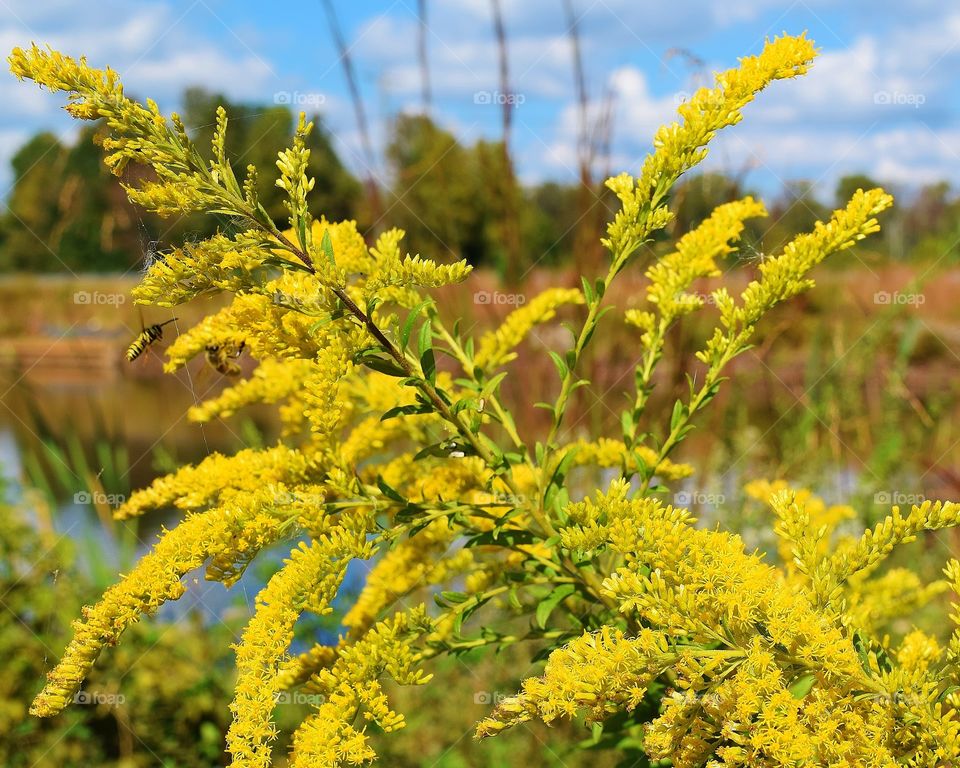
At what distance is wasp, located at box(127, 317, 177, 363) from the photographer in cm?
165

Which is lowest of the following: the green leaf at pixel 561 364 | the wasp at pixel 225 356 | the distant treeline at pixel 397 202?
the wasp at pixel 225 356

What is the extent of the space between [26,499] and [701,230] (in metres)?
4.44

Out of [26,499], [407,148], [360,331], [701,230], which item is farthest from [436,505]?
[407,148]

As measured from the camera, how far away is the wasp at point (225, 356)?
5.78ft

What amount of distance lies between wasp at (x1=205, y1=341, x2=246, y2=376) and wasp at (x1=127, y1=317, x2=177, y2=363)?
0.10 metres

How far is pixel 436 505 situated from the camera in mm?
1439

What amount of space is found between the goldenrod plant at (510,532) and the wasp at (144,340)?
7 cm

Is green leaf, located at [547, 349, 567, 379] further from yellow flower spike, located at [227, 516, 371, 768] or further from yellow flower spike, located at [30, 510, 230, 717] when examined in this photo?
yellow flower spike, located at [30, 510, 230, 717]

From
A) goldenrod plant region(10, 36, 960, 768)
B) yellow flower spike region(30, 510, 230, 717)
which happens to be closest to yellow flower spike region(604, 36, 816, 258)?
goldenrod plant region(10, 36, 960, 768)

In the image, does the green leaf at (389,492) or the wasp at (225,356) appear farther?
the wasp at (225,356)

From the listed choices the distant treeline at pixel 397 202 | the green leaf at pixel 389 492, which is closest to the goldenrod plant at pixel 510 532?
the green leaf at pixel 389 492

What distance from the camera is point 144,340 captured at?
1.71 meters

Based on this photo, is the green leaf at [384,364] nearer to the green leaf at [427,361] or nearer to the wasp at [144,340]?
the green leaf at [427,361]

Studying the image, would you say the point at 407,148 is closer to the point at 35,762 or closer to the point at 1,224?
the point at 35,762
